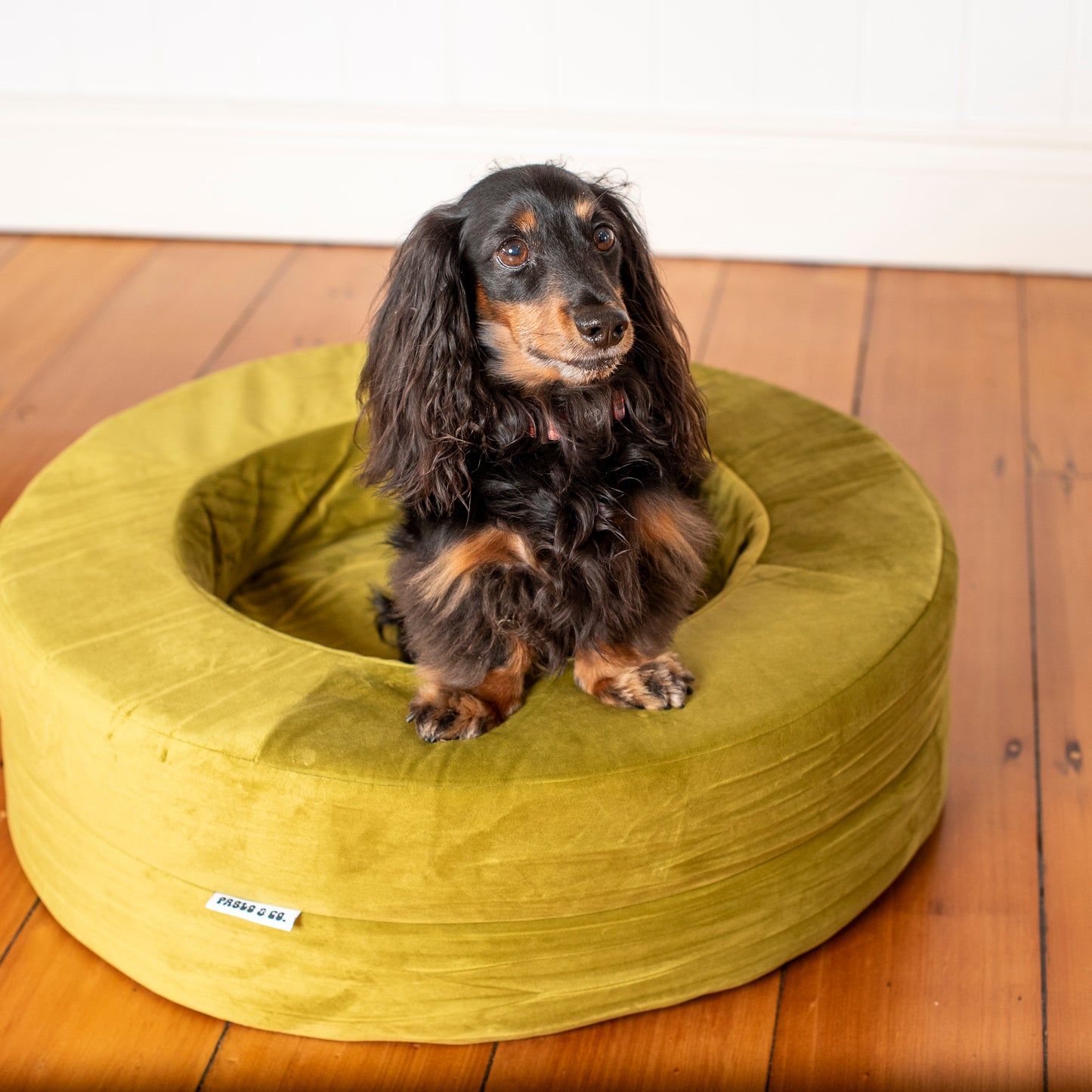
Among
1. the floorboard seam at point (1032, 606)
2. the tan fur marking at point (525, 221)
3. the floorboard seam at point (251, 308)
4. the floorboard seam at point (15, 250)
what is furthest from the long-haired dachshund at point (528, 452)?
the floorboard seam at point (15, 250)

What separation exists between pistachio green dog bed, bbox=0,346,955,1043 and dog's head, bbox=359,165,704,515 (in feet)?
1.12

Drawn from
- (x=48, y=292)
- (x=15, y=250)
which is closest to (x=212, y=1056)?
(x=48, y=292)

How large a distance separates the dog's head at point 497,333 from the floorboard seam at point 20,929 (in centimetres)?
91

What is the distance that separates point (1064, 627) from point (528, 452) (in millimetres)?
1406

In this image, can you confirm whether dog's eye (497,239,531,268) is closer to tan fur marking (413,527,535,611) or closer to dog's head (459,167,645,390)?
dog's head (459,167,645,390)

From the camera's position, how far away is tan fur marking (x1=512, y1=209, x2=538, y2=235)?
68.4 inches

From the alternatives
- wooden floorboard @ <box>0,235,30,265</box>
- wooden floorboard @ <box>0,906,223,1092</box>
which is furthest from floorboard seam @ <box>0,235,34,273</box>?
wooden floorboard @ <box>0,906,223,1092</box>

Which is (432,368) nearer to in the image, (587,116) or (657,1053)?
(657,1053)

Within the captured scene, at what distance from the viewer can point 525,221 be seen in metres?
1.74

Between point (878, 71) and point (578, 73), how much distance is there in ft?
2.90

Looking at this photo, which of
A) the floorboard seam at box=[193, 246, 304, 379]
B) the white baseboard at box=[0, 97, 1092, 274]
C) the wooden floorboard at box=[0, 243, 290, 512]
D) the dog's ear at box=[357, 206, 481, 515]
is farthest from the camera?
the white baseboard at box=[0, 97, 1092, 274]

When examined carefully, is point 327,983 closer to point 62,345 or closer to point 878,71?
point 62,345

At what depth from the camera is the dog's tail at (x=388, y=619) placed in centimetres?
220

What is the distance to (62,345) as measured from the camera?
3904 mm
